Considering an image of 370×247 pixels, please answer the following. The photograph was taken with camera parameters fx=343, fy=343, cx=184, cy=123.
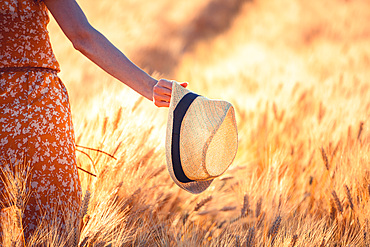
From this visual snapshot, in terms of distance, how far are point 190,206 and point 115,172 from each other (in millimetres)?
443

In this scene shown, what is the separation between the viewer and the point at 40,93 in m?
0.93

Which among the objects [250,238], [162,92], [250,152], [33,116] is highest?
[250,152]

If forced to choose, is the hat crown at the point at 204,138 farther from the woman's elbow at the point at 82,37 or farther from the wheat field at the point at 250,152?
the woman's elbow at the point at 82,37

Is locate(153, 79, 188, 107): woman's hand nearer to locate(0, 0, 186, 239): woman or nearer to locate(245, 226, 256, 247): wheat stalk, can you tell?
locate(0, 0, 186, 239): woman

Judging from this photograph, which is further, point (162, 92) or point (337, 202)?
point (337, 202)

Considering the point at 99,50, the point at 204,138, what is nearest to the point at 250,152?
the point at 204,138

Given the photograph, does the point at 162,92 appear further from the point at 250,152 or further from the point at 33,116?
the point at 250,152

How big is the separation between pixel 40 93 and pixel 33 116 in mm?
68

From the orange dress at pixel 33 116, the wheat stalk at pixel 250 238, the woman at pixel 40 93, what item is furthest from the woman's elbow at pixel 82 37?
the wheat stalk at pixel 250 238

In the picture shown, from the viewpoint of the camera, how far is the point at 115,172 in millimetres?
1284

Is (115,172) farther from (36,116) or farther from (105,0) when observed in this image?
(105,0)

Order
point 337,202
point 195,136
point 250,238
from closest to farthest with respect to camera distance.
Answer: point 195,136, point 250,238, point 337,202

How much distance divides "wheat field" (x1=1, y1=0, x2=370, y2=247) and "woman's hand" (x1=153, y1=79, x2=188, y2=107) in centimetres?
31

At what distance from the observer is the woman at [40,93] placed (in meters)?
0.89
